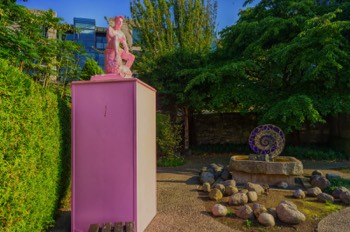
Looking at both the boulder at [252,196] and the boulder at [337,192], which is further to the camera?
the boulder at [337,192]

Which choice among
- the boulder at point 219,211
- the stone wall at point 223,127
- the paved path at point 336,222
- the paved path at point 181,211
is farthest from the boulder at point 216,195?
the stone wall at point 223,127

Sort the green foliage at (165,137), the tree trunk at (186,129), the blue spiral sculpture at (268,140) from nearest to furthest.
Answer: the blue spiral sculpture at (268,140) → the green foliage at (165,137) → the tree trunk at (186,129)

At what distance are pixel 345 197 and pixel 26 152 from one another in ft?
17.6

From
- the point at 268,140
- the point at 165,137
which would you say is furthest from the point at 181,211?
the point at 165,137

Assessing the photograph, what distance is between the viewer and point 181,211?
4145mm

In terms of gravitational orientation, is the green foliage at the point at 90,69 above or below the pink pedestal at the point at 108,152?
above

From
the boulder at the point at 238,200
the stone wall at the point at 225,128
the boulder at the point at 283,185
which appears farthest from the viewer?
the stone wall at the point at 225,128

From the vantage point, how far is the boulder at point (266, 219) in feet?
11.7

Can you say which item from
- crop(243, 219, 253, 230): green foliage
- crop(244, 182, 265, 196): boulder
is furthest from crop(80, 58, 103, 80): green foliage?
crop(243, 219, 253, 230): green foliage

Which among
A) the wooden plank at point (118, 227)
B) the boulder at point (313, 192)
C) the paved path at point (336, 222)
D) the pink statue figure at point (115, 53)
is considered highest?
the pink statue figure at point (115, 53)

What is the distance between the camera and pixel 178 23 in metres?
13.4

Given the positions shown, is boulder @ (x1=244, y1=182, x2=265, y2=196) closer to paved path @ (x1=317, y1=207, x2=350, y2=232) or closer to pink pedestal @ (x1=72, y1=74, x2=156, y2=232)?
paved path @ (x1=317, y1=207, x2=350, y2=232)

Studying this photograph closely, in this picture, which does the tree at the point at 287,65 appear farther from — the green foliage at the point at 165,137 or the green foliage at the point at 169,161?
the green foliage at the point at 169,161

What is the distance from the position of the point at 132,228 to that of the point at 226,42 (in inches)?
382
